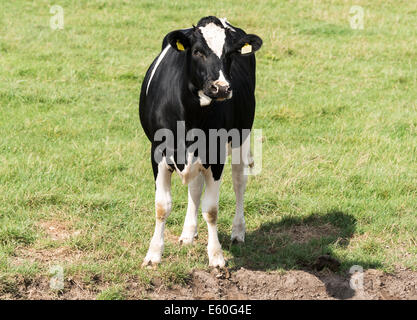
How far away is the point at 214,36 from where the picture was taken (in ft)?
A: 19.5

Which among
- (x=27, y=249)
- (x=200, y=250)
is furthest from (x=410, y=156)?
(x=27, y=249)

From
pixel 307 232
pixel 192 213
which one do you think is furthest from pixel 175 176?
pixel 307 232

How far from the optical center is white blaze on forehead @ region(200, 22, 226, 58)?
5.89 meters

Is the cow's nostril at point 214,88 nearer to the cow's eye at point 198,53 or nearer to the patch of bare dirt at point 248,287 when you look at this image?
the cow's eye at point 198,53

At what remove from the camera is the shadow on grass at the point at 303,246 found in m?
6.75

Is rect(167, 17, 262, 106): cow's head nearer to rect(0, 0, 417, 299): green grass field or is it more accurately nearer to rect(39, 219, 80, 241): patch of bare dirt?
rect(0, 0, 417, 299): green grass field

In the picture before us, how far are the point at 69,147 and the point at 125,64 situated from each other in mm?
3845

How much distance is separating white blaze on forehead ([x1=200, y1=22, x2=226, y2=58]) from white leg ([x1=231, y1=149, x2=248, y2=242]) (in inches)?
80.8

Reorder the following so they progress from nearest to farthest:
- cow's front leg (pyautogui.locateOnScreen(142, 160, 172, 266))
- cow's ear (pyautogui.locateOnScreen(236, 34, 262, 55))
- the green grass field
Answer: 1. cow's ear (pyautogui.locateOnScreen(236, 34, 262, 55))
2. cow's front leg (pyautogui.locateOnScreen(142, 160, 172, 266))
3. the green grass field

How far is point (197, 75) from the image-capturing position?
599 centimetres

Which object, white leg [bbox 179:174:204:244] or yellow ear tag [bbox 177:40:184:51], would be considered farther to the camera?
white leg [bbox 179:174:204:244]

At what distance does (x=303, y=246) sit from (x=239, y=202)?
0.85m

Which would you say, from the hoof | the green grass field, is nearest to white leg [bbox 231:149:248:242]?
the green grass field
